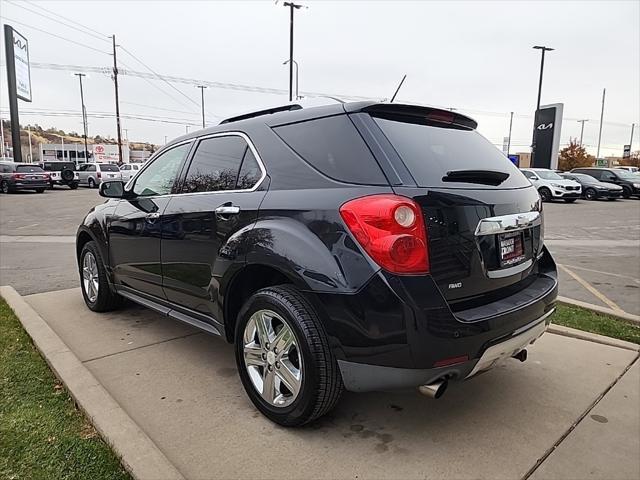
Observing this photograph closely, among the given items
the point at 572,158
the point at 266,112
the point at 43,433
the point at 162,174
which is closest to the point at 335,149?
the point at 266,112

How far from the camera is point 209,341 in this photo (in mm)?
4043

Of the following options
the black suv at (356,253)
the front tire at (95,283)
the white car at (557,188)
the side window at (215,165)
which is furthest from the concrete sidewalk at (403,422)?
the white car at (557,188)

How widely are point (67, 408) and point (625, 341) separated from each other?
4251mm

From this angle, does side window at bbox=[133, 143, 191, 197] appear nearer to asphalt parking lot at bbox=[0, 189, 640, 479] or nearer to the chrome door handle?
the chrome door handle

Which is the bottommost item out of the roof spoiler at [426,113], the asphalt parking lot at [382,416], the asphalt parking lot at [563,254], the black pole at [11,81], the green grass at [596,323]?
the asphalt parking lot at [563,254]

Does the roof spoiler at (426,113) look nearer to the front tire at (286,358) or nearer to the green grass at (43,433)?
the front tire at (286,358)

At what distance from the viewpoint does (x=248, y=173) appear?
3.00 meters

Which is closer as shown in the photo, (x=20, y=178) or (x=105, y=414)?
(x=105, y=414)

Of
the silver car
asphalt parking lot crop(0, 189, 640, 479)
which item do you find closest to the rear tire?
asphalt parking lot crop(0, 189, 640, 479)

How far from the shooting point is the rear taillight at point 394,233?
2.21 m

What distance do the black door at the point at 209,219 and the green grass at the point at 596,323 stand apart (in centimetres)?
313

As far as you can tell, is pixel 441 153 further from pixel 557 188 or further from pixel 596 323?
pixel 557 188

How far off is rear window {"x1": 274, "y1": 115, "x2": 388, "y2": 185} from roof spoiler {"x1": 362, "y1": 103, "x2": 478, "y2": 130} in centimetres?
20

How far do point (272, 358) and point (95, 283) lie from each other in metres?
2.82
